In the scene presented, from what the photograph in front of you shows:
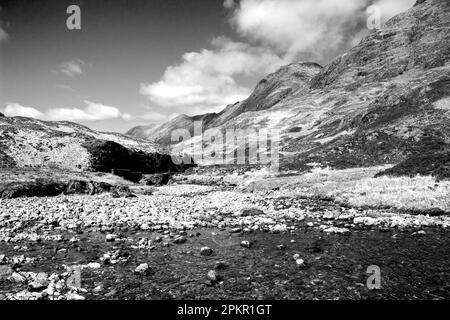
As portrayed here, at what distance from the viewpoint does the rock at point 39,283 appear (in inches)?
404

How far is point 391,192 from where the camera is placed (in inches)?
1021

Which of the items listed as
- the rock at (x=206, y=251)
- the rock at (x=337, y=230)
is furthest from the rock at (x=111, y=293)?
the rock at (x=337, y=230)

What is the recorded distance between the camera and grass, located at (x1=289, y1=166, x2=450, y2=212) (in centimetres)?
2249

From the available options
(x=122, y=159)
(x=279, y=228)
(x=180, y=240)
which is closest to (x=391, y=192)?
(x=279, y=228)

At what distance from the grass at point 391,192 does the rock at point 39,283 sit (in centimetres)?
2155

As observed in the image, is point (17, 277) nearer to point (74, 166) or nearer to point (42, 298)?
point (42, 298)

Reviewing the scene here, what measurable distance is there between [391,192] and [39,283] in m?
24.4

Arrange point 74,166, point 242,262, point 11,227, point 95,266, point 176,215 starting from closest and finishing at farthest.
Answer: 1. point 95,266
2. point 242,262
3. point 11,227
4. point 176,215
5. point 74,166

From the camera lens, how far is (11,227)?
18.2 meters

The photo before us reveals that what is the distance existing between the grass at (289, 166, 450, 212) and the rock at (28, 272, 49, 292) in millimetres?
21550

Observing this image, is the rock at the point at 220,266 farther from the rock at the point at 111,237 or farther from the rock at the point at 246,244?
the rock at the point at 111,237

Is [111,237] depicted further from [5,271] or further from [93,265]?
[5,271]

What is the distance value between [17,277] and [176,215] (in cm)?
1229

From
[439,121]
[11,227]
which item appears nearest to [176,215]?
[11,227]
